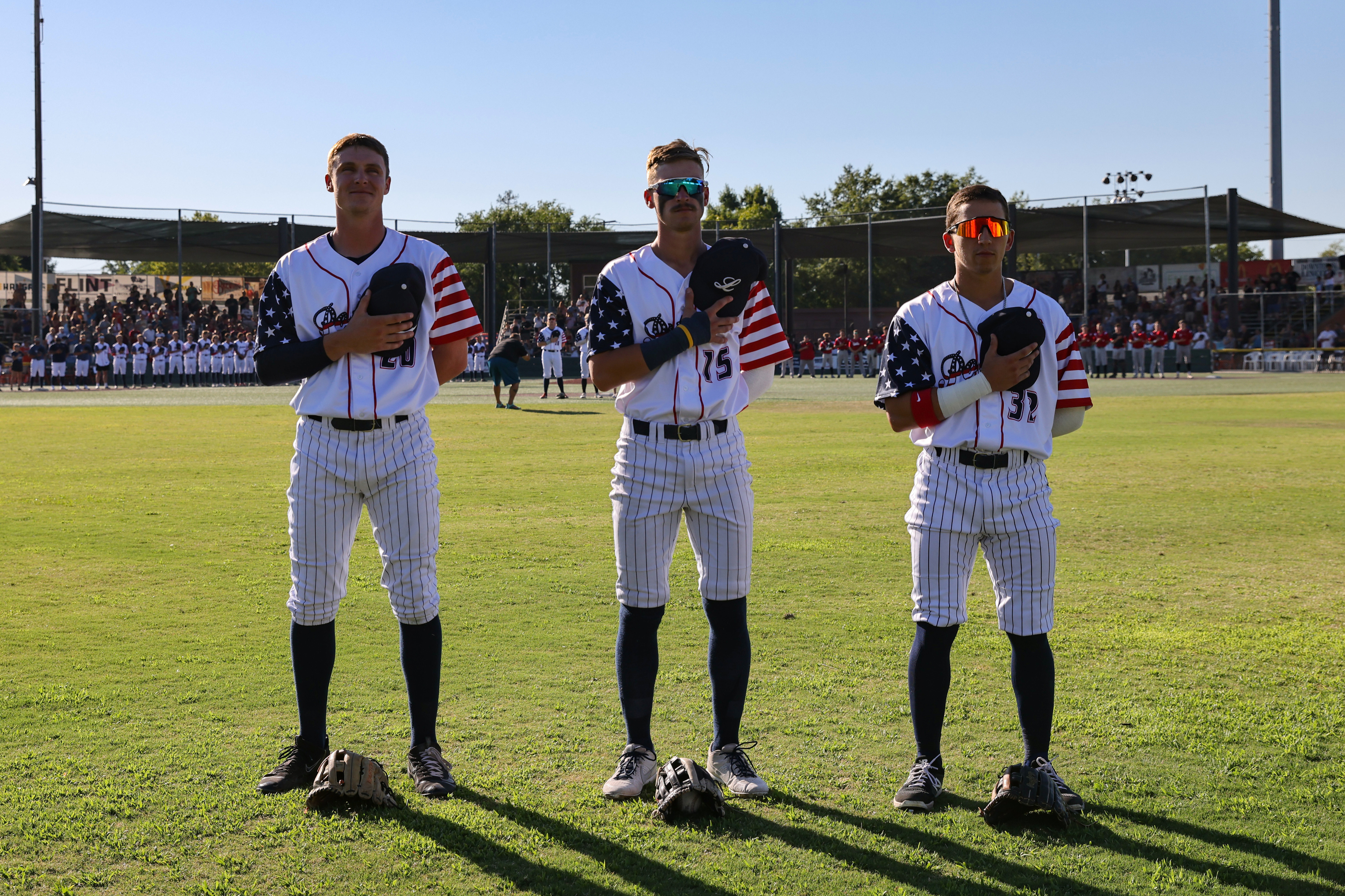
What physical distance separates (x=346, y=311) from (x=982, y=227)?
85.6 inches

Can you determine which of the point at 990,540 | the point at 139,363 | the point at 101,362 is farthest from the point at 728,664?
the point at 139,363

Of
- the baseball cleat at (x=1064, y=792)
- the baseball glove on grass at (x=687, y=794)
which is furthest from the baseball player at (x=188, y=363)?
the baseball cleat at (x=1064, y=792)

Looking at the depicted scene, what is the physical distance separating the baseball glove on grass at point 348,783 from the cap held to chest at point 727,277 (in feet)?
6.12

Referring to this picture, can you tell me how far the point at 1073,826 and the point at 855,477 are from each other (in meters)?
9.09

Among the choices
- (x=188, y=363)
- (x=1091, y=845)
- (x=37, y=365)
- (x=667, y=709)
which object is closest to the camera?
(x=1091, y=845)

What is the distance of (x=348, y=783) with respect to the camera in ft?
12.7

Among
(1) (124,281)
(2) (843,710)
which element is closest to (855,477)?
(2) (843,710)

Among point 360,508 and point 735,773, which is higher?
point 360,508

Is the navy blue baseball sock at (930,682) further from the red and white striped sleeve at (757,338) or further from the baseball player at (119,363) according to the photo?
the baseball player at (119,363)

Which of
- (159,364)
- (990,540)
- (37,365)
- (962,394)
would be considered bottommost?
(990,540)

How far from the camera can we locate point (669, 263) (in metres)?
4.28

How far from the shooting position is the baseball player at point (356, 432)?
408cm

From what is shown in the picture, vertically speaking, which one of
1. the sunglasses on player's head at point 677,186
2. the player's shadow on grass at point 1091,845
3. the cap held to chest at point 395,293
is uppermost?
the sunglasses on player's head at point 677,186

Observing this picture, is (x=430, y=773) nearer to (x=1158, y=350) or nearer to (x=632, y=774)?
(x=632, y=774)
